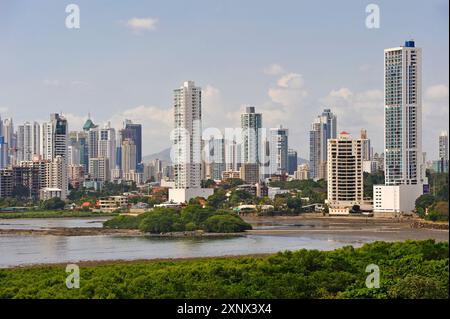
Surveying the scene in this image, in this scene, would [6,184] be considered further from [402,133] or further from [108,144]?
[402,133]

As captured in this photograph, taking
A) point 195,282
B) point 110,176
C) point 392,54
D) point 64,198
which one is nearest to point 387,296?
point 195,282

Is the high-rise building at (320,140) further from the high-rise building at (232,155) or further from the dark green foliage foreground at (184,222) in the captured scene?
the dark green foliage foreground at (184,222)

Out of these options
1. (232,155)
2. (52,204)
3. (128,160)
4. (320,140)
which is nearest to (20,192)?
(52,204)

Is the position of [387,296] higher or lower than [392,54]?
lower

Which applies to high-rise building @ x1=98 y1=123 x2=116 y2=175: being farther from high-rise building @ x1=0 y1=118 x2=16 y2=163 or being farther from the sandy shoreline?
the sandy shoreline

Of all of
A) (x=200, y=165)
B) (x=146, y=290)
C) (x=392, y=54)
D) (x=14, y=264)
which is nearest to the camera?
(x=146, y=290)

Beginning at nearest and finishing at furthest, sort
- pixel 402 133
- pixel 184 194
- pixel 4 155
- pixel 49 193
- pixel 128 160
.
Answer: pixel 402 133
pixel 184 194
pixel 49 193
pixel 4 155
pixel 128 160

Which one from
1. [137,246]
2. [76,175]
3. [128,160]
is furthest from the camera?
[76,175]

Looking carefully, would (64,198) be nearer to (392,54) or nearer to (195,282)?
(392,54)
